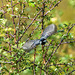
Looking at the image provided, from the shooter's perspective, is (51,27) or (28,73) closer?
(51,27)

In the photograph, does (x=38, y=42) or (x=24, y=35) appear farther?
(x=24, y=35)

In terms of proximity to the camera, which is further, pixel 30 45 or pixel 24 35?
pixel 24 35

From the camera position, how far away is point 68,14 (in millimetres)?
1933

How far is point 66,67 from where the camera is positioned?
1091mm

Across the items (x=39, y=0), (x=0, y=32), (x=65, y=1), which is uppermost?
(x=65, y=1)

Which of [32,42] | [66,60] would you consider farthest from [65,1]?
[32,42]

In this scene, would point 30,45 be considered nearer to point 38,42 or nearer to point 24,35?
point 38,42

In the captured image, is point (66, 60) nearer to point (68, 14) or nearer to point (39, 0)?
point (39, 0)

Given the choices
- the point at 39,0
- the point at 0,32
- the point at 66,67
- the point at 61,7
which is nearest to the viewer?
the point at 0,32

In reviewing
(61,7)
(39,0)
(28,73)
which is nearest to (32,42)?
(39,0)

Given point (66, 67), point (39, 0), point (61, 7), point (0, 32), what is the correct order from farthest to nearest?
point (61, 7)
point (66, 67)
point (39, 0)
point (0, 32)

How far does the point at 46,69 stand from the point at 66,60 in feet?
0.71

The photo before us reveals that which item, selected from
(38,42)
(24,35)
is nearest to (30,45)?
(38,42)

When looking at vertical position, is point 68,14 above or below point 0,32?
above
